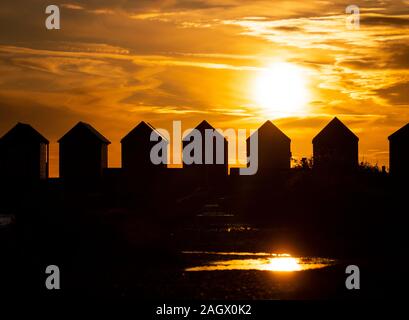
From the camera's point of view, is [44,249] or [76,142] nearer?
[44,249]

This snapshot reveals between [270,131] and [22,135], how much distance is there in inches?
1236

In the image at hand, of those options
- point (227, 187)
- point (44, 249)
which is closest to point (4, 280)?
point (44, 249)

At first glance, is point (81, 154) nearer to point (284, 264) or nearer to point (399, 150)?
point (399, 150)

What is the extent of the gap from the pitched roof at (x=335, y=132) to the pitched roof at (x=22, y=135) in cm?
3479

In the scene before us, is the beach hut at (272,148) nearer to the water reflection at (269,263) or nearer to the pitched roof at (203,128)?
the pitched roof at (203,128)

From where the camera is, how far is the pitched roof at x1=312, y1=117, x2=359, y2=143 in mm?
99062

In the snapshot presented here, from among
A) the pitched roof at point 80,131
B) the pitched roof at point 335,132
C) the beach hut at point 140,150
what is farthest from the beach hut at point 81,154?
the pitched roof at point 335,132

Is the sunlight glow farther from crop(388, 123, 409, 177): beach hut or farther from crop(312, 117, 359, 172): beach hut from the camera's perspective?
crop(388, 123, 409, 177): beach hut

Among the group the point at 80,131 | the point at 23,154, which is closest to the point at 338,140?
the point at 80,131

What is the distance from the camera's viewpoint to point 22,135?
318 feet

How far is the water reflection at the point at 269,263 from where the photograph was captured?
66.5 feet

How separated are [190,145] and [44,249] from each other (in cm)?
7790
